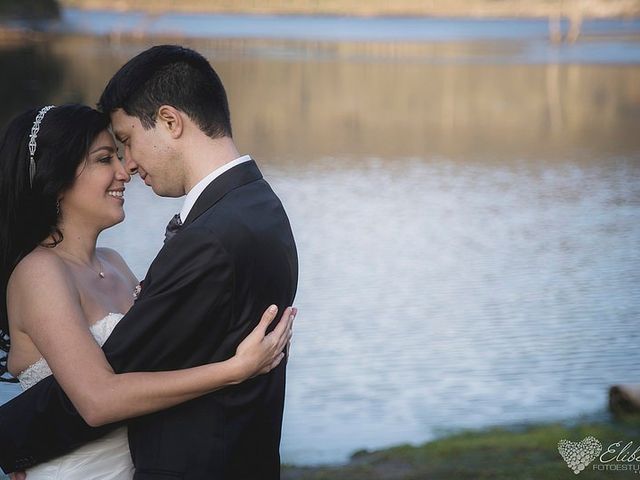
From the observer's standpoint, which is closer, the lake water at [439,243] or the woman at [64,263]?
the woman at [64,263]

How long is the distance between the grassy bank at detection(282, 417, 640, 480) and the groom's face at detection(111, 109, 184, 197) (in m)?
3.58

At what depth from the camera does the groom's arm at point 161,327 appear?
2703mm

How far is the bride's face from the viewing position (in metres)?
3.29

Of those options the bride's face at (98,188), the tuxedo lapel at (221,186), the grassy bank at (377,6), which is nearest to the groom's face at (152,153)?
the tuxedo lapel at (221,186)

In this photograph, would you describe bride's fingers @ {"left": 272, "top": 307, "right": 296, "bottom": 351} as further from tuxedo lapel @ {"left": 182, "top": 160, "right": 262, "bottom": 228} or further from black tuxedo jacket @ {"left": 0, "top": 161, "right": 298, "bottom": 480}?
tuxedo lapel @ {"left": 182, "top": 160, "right": 262, "bottom": 228}

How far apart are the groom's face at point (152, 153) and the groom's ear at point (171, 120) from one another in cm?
2

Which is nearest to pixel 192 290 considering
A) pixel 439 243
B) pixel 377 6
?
pixel 439 243

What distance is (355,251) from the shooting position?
13641 millimetres

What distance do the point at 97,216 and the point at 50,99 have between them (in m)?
26.2

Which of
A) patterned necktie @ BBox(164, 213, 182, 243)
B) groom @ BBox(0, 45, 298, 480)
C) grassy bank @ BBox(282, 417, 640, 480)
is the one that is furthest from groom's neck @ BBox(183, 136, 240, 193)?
grassy bank @ BBox(282, 417, 640, 480)

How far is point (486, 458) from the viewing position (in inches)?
257

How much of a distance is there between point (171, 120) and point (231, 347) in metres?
0.59

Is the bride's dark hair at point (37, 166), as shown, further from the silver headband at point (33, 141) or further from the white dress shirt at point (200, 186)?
the white dress shirt at point (200, 186)

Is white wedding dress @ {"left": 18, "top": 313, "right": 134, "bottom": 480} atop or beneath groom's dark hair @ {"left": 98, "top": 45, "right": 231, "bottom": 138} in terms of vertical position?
beneath
